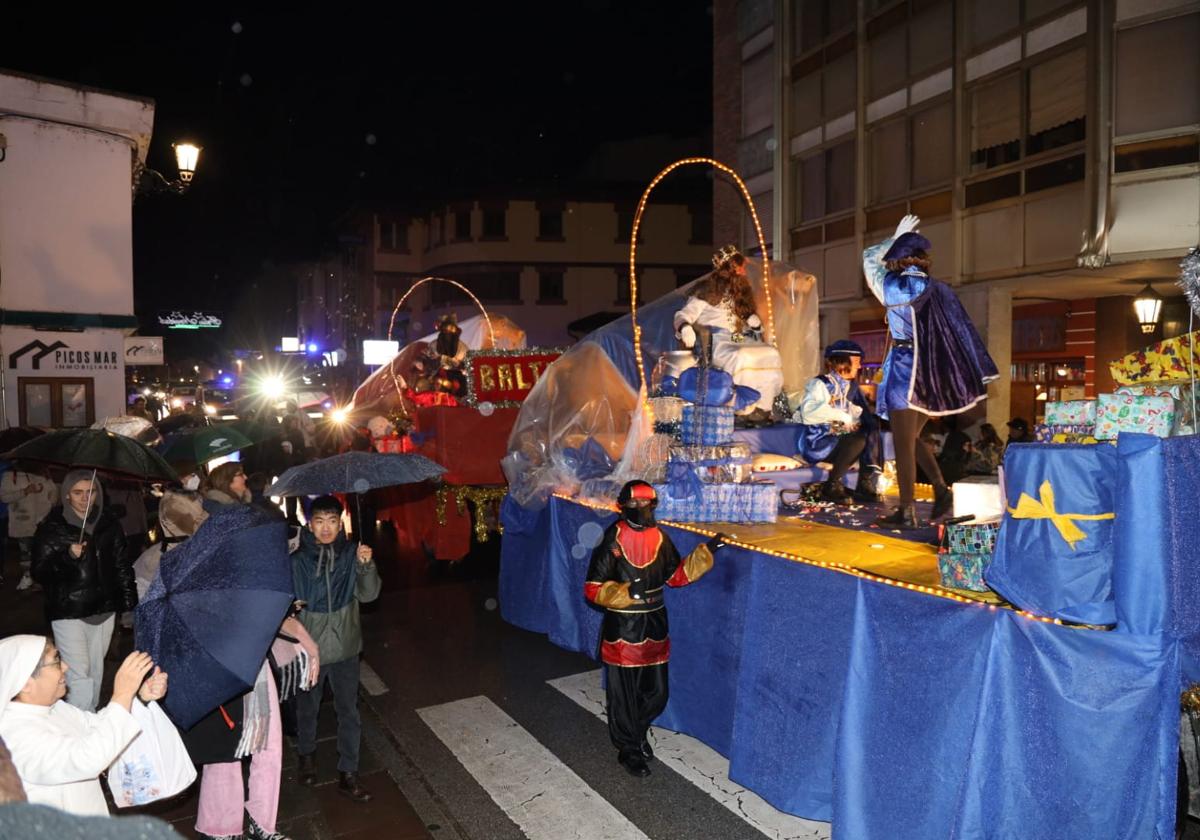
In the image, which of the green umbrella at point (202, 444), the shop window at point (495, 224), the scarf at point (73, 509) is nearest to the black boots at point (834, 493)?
the green umbrella at point (202, 444)

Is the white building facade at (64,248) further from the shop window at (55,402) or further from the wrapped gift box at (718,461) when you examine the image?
the wrapped gift box at (718,461)

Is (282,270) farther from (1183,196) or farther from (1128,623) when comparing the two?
(1128,623)

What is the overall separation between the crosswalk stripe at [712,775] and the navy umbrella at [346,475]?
7.57ft

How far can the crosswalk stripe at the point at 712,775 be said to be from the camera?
4796 millimetres

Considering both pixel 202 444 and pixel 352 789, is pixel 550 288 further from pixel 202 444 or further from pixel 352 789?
pixel 352 789

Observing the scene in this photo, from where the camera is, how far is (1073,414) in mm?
4262

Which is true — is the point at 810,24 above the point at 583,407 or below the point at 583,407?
above

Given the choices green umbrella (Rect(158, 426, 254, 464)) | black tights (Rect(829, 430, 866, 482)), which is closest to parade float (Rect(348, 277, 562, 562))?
green umbrella (Rect(158, 426, 254, 464))

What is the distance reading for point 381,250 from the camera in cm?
4425

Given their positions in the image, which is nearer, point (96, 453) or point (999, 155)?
point (96, 453)

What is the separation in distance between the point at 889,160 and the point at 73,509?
52.5 feet

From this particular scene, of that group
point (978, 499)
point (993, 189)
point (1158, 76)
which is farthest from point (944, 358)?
point (993, 189)

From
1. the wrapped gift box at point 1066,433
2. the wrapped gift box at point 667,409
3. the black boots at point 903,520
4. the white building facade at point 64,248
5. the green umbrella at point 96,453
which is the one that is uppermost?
the white building facade at point 64,248

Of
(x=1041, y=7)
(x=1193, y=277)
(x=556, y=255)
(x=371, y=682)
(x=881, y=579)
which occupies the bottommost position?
(x=371, y=682)
